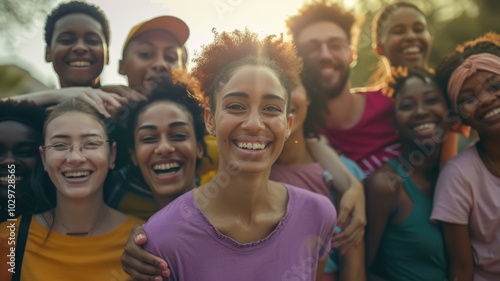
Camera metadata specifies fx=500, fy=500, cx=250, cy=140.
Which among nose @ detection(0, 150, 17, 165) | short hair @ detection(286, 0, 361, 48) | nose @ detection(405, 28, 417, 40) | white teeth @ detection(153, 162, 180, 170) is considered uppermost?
short hair @ detection(286, 0, 361, 48)

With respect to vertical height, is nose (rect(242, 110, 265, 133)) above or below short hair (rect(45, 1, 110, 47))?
below

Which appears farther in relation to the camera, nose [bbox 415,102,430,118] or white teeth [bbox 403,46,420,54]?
white teeth [bbox 403,46,420,54]

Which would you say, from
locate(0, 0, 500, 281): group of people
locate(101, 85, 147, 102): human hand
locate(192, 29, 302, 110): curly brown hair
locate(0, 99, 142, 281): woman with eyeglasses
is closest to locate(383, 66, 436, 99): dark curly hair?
locate(0, 0, 500, 281): group of people

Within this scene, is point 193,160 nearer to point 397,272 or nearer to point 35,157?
point 35,157

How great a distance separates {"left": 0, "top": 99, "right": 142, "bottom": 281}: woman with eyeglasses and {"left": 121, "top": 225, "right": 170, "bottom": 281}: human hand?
51 cm

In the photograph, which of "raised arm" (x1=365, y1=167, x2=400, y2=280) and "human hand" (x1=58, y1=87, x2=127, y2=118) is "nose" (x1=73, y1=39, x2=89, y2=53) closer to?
"human hand" (x1=58, y1=87, x2=127, y2=118)

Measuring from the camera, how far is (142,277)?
236cm

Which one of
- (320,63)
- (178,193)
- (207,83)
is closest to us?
(207,83)

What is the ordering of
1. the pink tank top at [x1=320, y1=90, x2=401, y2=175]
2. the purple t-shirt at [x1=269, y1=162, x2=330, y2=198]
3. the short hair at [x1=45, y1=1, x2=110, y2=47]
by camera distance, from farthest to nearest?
the pink tank top at [x1=320, y1=90, x2=401, y2=175], the short hair at [x1=45, y1=1, x2=110, y2=47], the purple t-shirt at [x1=269, y1=162, x2=330, y2=198]

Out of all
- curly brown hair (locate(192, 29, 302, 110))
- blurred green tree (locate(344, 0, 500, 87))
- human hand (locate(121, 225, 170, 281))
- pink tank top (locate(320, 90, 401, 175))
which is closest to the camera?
human hand (locate(121, 225, 170, 281))

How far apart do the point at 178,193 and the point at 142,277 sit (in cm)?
89

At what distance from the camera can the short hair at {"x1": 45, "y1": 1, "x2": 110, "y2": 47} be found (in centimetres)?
373

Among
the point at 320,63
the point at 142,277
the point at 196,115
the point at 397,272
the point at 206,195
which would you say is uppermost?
the point at 320,63

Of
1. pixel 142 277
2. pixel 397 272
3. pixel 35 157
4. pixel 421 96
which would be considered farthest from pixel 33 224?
pixel 421 96
